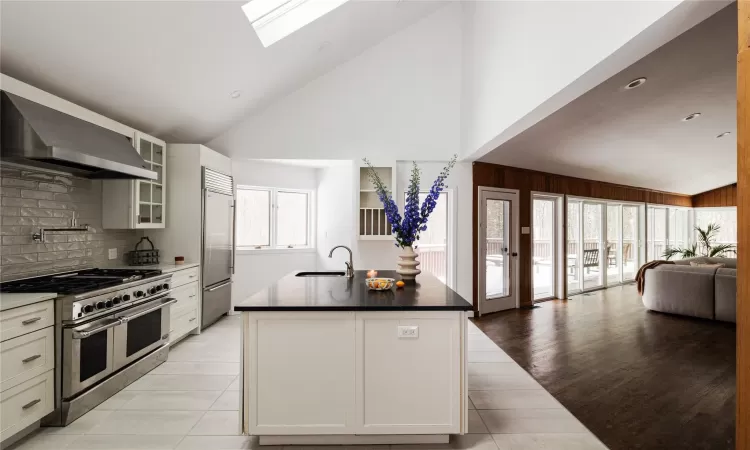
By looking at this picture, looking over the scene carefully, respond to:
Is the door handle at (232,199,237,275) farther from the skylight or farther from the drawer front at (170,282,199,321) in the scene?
the skylight

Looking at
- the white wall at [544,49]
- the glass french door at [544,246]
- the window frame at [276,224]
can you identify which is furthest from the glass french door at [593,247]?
the window frame at [276,224]

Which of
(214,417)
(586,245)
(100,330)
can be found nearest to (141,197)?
(100,330)

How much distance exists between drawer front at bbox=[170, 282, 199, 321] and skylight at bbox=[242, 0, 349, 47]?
105 inches

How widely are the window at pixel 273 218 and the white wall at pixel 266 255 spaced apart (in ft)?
0.41

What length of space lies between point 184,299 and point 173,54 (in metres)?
2.45

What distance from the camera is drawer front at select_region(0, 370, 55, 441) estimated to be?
220 centimetres

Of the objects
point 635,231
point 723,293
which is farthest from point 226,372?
point 635,231

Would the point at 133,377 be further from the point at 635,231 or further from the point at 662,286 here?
the point at 635,231

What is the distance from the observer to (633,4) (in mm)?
2006

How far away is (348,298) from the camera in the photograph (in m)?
2.44

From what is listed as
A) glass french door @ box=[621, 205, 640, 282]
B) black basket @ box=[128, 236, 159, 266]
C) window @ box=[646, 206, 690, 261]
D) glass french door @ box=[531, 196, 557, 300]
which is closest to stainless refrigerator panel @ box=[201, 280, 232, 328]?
black basket @ box=[128, 236, 159, 266]

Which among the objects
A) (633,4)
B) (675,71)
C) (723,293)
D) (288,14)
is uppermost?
(288,14)

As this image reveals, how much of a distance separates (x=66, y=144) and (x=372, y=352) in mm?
2485

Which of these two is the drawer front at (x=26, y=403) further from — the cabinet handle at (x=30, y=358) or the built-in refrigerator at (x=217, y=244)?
the built-in refrigerator at (x=217, y=244)
